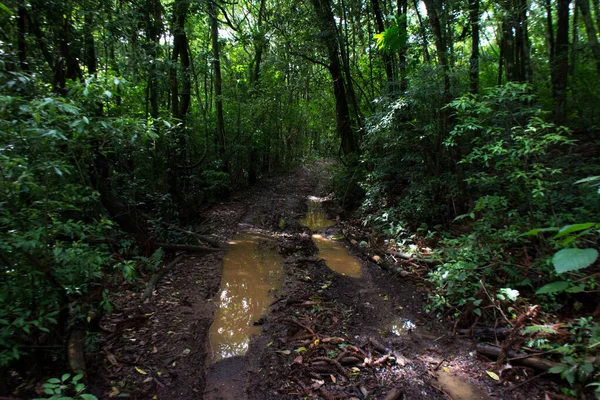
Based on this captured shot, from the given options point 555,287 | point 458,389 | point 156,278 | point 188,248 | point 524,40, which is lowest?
point 458,389

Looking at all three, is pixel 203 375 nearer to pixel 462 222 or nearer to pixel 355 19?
pixel 462 222

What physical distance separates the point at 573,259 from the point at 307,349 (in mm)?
2773

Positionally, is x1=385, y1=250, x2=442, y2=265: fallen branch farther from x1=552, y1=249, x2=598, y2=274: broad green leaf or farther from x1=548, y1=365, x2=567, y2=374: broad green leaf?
x1=552, y1=249, x2=598, y2=274: broad green leaf

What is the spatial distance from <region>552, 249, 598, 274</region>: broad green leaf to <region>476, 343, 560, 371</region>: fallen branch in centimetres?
168

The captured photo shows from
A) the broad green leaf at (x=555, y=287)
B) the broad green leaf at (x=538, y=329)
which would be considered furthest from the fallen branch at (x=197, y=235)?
the broad green leaf at (x=555, y=287)

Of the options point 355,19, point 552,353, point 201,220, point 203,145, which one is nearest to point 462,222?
point 552,353

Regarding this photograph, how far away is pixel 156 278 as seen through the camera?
5617 mm

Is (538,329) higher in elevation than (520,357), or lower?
higher

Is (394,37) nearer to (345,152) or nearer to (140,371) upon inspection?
(345,152)

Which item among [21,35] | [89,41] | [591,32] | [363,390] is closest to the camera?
[363,390]

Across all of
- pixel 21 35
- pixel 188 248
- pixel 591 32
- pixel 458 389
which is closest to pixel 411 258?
pixel 458 389

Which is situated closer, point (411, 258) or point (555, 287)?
point (555, 287)

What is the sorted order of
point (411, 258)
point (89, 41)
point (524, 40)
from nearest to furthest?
1. point (411, 258)
2. point (89, 41)
3. point (524, 40)

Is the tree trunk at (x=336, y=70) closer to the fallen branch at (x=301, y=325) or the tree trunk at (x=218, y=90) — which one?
the tree trunk at (x=218, y=90)
